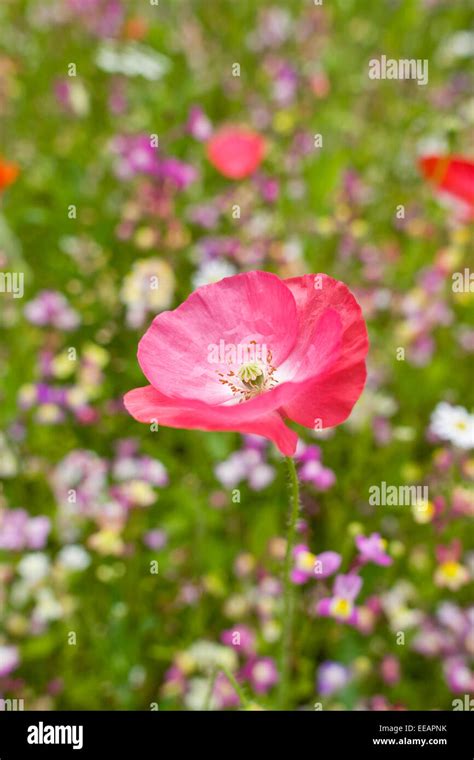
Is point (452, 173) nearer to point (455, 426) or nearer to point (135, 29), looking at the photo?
point (455, 426)

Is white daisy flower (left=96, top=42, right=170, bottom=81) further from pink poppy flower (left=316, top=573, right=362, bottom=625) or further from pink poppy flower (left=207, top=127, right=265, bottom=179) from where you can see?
pink poppy flower (left=316, top=573, right=362, bottom=625)

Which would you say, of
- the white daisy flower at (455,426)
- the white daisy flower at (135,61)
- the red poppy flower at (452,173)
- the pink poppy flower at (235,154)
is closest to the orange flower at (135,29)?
the white daisy flower at (135,61)

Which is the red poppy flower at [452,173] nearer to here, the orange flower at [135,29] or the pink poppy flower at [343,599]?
the pink poppy flower at [343,599]

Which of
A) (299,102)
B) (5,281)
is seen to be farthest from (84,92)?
(5,281)

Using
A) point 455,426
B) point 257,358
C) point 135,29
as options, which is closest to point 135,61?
point 135,29

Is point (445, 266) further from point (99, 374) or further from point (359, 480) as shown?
point (99, 374)

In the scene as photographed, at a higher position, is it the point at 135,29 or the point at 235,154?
the point at 135,29
